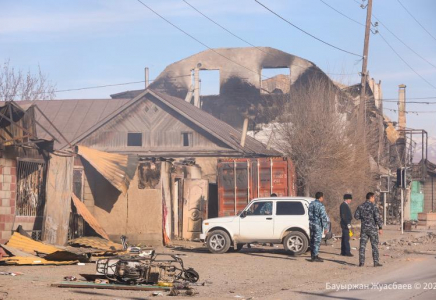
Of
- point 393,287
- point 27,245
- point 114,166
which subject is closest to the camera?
point 393,287

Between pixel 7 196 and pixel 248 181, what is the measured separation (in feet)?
32.8

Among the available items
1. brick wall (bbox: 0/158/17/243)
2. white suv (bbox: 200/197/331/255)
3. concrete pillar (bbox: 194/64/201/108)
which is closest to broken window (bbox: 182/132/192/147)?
concrete pillar (bbox: 194/64/201/108)

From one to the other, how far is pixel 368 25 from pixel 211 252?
72.0 ft

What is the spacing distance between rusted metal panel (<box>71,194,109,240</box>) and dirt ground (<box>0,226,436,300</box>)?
87.4 inches

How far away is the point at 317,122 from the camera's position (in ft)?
116

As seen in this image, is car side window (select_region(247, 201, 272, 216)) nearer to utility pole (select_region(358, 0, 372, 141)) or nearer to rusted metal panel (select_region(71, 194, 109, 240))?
rusted metal panel (select_region(71, 194, 109, 240))

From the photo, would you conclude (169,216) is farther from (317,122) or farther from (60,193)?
(317,122)

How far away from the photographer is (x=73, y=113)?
49875 millimetres

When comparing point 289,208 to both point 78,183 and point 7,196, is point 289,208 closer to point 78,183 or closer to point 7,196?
point 78,183

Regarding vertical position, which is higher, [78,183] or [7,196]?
[78,183]

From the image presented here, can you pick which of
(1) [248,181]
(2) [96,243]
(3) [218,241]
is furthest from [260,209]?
(1) [248,181]

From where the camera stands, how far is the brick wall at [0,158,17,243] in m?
19.9

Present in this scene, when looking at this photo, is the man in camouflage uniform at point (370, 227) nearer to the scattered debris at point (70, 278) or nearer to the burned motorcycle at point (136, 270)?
the burned motorcycle at point (136, 270)

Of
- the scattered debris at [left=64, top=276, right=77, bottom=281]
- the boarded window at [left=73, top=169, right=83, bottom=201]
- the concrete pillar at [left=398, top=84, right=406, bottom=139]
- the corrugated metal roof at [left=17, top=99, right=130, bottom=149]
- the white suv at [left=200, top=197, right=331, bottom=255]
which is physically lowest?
the scattered debris at [left=64, top=276, right=77, bottom=281]
